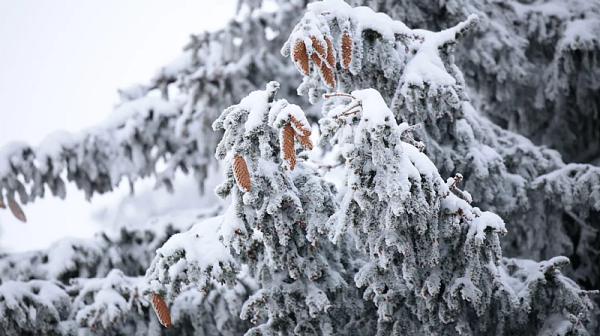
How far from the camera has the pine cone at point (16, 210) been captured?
549 centimetres

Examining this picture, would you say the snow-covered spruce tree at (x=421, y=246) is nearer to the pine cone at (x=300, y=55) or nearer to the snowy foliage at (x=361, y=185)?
the snowy foliage at (x=361, y=185)

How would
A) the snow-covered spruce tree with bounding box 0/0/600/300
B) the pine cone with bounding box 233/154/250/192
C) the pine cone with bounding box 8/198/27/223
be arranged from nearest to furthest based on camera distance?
the pine cone with bounding box 233/154/250/192 → the snow-covered spruce tree with bounding box 0/0/600/300 → the pine cone with bounding box 8/198/27/223

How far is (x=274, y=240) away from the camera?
3391 millimetres

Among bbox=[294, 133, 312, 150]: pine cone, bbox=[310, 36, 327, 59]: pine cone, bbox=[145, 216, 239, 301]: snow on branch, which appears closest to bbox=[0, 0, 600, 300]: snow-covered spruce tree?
bbox=[310, 36, 327, 59]: pine cone

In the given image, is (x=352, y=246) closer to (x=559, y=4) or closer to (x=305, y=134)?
(x=305, y=134)

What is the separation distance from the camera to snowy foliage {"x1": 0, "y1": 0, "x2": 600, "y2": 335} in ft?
9.81

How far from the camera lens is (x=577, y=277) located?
17.4ft

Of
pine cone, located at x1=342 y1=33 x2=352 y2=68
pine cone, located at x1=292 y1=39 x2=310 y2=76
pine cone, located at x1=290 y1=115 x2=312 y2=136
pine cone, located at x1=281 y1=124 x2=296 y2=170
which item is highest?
pine cone, located at x1=292 y1=39 x2=310 y2=76

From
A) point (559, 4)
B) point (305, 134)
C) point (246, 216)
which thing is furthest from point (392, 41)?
point (559, 4)

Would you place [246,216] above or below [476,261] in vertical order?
above

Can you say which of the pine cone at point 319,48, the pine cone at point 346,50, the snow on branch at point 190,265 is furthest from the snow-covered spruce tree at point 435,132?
the snow on branch at point 190,265

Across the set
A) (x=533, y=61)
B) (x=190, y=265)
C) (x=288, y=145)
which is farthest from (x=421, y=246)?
(x=533, y=61)

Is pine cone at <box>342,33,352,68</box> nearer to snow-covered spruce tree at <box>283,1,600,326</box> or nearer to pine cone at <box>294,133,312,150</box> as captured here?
snow-covered spruce tree at <box>283,1,600,326</box>

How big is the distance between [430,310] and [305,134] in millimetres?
1299
